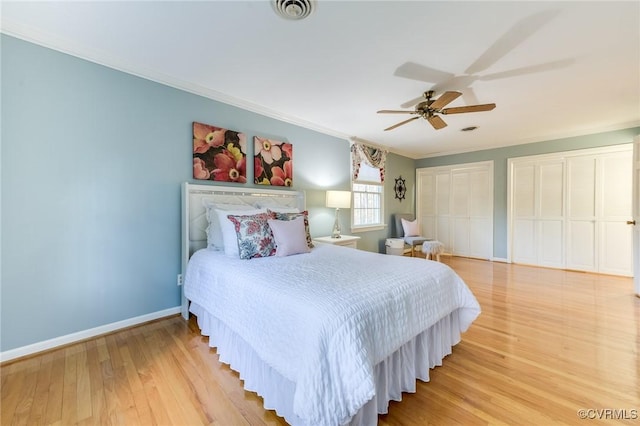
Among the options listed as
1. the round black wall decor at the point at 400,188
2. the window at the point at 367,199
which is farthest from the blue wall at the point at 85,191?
the round black wall decor at the point at 400,188

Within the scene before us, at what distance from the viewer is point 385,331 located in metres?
1.32

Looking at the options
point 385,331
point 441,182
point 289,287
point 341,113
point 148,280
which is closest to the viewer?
point 385,331

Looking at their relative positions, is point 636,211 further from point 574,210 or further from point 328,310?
point 328,310

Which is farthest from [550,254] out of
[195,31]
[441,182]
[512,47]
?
[195,31]

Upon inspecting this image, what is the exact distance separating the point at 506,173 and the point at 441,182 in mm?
1259

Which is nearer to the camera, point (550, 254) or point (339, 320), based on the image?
point (339, 320)

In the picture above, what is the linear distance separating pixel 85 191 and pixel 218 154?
1.20 m

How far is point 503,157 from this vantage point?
5.04 meters

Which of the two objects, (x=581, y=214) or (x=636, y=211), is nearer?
(x=636, y=211)

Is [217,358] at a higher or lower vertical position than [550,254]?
lower

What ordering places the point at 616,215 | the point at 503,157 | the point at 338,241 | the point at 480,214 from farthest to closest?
the point at 480,214, the point at 503,157, the point at 616,215, the point at 338,241

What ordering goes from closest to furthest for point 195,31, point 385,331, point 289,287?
point 385,331, point 289,287, point 195,31

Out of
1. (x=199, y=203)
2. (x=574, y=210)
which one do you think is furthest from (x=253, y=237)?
(x=574, y=210)

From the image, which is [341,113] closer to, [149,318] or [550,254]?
[149,318]
